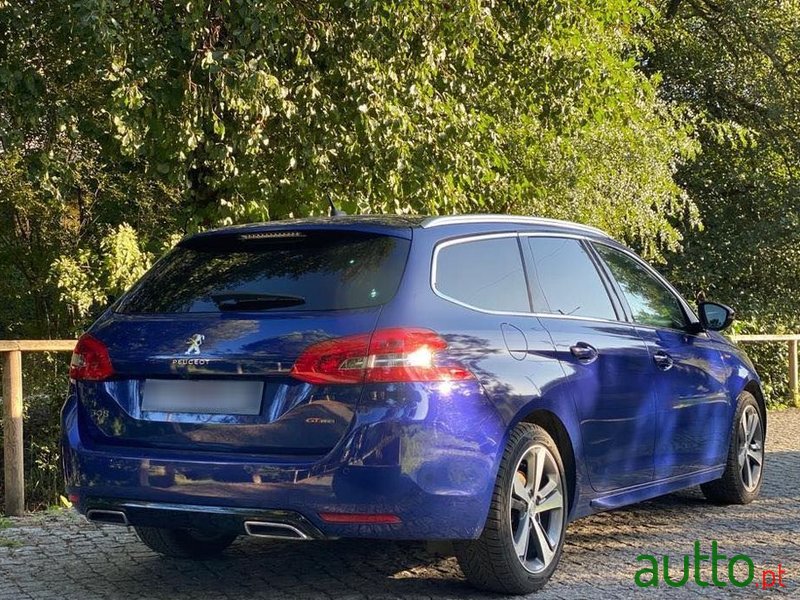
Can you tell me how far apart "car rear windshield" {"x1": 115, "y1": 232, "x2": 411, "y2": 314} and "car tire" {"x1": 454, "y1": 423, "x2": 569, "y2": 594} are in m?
0.96

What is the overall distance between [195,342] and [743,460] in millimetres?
4552

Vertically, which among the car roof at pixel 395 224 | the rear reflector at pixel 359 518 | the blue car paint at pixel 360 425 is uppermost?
the car roof at pixel 395 224

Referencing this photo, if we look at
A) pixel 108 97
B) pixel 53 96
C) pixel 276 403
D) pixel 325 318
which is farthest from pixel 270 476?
pixel 53 96

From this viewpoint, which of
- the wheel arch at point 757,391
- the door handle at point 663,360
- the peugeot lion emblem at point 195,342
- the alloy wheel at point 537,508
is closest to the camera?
the peugeot lion emblem at point 195,342

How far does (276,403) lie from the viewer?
190 inches

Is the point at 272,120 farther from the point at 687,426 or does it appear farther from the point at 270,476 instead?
the point at 270,476

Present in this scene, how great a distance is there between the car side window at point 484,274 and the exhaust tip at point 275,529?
1206 millimetres

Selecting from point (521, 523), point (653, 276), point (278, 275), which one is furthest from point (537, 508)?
point (653, 276)

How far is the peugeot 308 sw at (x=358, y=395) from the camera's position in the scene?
475 centimetres

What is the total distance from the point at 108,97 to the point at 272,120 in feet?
5.17

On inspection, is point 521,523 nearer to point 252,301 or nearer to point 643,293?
point 252,301

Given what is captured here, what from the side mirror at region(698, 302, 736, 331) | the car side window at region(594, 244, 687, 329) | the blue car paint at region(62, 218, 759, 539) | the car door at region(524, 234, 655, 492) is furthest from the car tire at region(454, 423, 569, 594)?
the side mirror at region(698, 302, 736, 331)

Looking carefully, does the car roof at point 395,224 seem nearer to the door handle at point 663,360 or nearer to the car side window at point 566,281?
the car side window at point 566,281

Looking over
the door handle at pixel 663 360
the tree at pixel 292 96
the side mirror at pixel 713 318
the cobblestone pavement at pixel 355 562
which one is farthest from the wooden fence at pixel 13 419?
the side mirror at pixel 713 318
